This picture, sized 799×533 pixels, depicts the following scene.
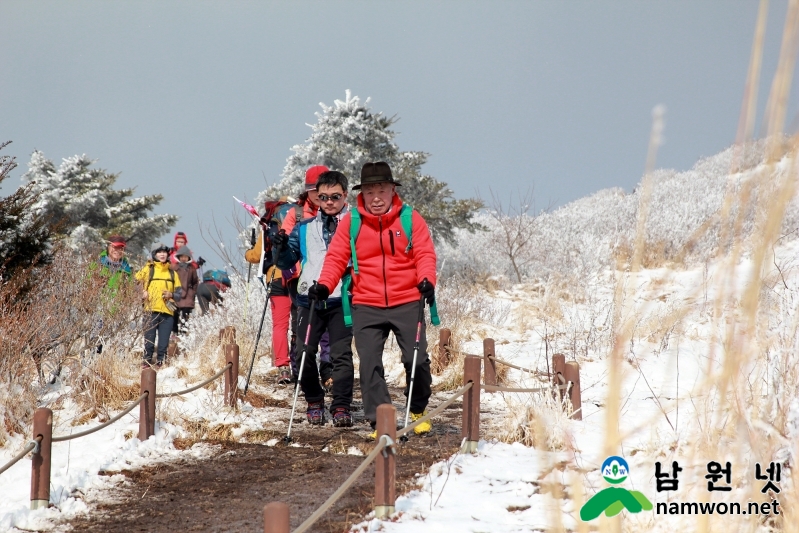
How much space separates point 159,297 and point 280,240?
3.51 m

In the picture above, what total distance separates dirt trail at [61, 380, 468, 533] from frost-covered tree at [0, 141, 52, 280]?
303 cm

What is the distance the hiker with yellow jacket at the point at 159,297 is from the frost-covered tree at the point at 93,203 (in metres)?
12.9

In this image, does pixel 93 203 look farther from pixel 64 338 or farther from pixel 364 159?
pixel 64 338

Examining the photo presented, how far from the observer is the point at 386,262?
5.42m

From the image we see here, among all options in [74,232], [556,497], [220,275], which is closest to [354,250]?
[556,497]

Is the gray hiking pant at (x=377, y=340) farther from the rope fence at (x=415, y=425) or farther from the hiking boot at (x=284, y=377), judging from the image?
the hiking boot at (x=284, y=377)

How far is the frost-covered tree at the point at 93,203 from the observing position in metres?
22.7

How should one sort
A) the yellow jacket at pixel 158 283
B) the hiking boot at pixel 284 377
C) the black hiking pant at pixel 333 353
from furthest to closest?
the yellow jacket at pixel 158 283
the hiking boot at pixel 284 377
the black hiking pant at pixel 333 353

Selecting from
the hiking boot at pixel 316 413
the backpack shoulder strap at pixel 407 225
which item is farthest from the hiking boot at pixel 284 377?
the backpack shoulder strap at pixel 407 225

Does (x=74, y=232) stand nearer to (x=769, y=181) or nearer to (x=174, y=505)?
(x=174, y=505)

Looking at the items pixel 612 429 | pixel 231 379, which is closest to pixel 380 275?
pixel 231 379

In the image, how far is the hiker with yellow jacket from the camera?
977cm

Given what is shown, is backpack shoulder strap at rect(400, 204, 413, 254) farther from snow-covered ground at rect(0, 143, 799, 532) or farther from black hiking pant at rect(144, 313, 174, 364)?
black hiking pant at rect(144, 313, 174, 364)

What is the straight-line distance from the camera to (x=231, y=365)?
6.82 meters
